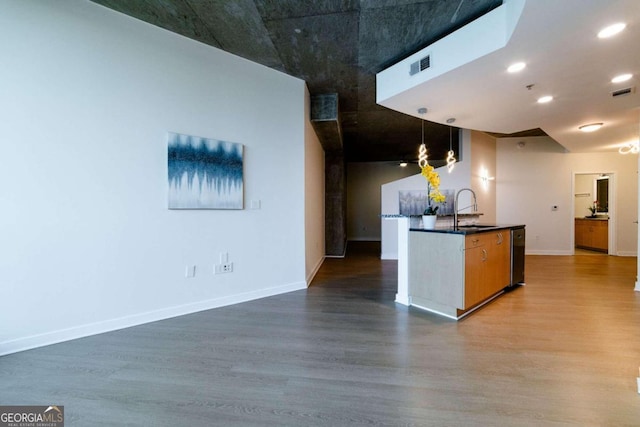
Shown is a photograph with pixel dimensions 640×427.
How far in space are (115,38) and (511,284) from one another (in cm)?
556

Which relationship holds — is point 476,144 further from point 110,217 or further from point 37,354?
point 37,354

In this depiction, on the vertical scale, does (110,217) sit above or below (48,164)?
below

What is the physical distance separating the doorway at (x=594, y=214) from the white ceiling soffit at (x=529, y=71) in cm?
317

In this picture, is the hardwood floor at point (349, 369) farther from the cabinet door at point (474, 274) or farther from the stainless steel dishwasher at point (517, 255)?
the stainless steel dishwasher at point (517, 255)

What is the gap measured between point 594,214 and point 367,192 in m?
6.74

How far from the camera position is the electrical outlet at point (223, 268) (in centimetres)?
331

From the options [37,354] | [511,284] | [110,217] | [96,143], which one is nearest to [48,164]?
[96,143]

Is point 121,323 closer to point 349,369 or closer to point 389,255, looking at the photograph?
point 349,369

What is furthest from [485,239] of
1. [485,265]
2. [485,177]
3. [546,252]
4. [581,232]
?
[581,232]

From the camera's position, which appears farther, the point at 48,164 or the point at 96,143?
the point at 96,143

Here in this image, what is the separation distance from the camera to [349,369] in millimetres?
1957

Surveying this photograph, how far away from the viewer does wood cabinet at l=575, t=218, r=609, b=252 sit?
700 centimetres

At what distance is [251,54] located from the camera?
3430 mm

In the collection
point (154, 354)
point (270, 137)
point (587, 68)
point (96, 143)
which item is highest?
point (587, 68)
